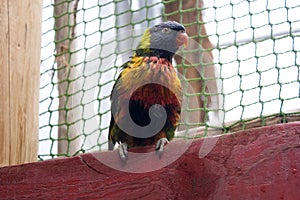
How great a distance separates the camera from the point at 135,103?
2.03 meters

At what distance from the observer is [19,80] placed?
4.90 feet

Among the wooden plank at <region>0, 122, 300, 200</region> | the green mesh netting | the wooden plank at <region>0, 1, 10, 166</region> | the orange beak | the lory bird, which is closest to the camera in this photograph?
the wooden plank at <region>0, 122, 300, 200</region>

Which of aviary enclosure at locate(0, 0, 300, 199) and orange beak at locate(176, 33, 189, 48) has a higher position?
orange beak at locate(176, 33, 189, 48)

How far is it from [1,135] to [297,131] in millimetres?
816

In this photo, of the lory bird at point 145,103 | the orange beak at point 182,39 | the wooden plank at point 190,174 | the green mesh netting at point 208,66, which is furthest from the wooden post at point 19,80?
Answer: the orange beak at point 182,39

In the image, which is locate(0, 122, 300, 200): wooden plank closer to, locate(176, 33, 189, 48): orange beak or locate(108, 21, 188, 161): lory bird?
locate(108, 21, 188, 161): lory bird

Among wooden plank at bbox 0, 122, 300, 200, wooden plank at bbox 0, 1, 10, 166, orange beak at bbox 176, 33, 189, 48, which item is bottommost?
wooden plank at bbox 0, 122, 300, 200

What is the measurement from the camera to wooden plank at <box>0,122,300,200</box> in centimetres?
99

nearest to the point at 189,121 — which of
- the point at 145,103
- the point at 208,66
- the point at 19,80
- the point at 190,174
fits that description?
the point at 208,66

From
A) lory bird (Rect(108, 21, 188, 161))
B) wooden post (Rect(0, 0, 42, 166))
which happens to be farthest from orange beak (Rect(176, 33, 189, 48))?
wooden post (Rect(0, 0, 42, 166))

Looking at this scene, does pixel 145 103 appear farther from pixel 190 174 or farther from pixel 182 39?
pixel 190 174

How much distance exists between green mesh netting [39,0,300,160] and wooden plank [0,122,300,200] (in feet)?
3.41

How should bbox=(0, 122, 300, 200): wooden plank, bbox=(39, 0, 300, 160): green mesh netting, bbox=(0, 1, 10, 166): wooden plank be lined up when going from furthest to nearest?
bbox=(39, 0, 300, 160): green mesh netting → bbox=(0, 1, 10, 166): wooden plank → bbox=(0, 122, 300, 200): wooden plank

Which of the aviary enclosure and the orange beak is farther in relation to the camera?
the orange beak
